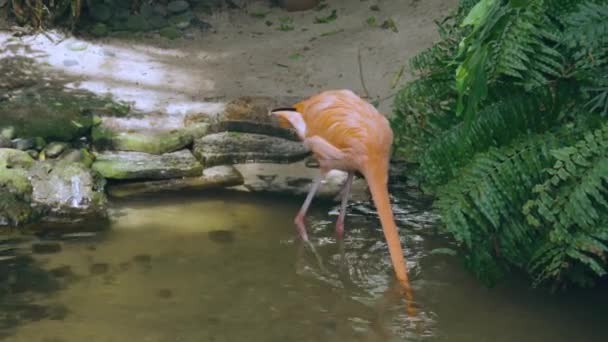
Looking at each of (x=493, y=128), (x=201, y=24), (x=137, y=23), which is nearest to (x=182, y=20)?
(x=201, y=24)

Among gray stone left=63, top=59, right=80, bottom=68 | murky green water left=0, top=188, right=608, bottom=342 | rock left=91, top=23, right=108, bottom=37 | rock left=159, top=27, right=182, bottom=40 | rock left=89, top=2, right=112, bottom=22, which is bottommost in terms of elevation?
murky green water left=0, top=188, right=608, bottom=342

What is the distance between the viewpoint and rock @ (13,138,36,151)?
5.19 meters

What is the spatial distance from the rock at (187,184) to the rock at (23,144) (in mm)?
578

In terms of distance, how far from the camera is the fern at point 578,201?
3051 millimetres

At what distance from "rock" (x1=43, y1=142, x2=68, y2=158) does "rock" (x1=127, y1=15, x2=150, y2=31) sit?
2.58 metres

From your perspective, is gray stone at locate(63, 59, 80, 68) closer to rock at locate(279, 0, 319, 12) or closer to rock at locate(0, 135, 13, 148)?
rock at locate(0, 135, 13, 148)

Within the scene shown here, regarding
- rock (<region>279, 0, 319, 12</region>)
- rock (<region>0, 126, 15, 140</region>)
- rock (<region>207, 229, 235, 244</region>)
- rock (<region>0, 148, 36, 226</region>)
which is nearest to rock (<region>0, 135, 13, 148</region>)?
rock (<region>0, 126, 15, 140</region>)

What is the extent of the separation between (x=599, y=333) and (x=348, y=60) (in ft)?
12.4

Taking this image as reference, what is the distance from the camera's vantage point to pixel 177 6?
26.5ft

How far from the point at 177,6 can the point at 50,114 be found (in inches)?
110

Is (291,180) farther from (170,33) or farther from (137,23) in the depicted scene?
(137,23)

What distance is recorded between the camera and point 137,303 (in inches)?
150

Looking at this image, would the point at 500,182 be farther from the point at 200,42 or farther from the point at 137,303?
the point at 200,42

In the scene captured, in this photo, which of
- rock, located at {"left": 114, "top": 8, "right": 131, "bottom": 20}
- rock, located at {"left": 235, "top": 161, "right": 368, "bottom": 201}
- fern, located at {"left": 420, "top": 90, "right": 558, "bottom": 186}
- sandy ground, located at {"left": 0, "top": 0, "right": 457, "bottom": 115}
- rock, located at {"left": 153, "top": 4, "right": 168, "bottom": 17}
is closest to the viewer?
fern, located at {"left": 420, "top": 90, "right": 558, "bottom": 186}
